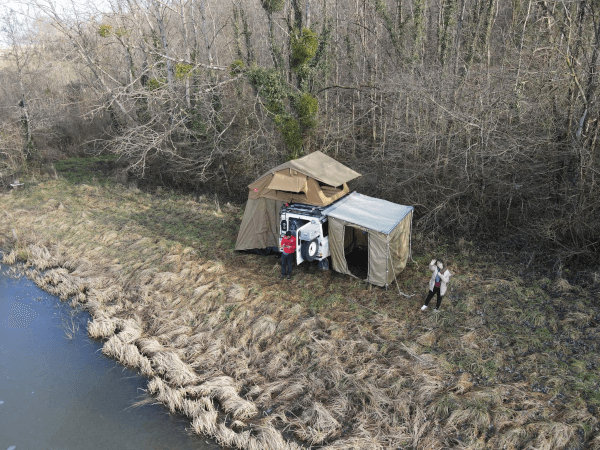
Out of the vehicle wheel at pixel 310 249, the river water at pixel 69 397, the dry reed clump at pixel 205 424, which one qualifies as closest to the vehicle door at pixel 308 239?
the vehicle wheel at pixel 310 249

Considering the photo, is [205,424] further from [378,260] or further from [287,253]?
[378,260]

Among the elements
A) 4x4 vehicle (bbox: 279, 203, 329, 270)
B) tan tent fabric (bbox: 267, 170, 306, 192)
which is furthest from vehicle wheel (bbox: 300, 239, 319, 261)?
tan tent fabric (bbox: 267, 170, 306, 192)

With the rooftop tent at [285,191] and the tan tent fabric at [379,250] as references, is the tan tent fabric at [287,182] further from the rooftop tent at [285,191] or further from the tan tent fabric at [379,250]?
the tan tent fabric at [379,250]

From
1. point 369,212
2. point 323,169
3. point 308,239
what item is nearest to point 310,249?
point 308,239

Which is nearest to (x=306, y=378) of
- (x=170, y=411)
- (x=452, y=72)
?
(x=170, y=411)

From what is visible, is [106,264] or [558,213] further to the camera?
[106,264]

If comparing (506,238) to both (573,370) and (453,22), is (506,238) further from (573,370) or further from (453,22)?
(453,22)
